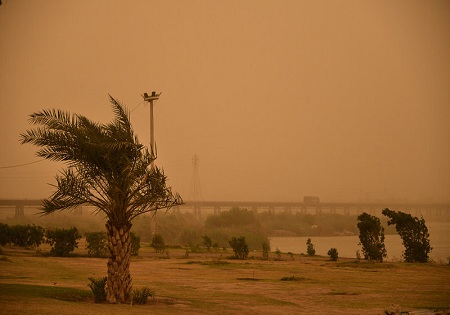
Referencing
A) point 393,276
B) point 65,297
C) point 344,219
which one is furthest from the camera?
point 344,219

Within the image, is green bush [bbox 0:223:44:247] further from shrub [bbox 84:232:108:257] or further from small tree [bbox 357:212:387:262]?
small tree [bbox 357:212:387:262]

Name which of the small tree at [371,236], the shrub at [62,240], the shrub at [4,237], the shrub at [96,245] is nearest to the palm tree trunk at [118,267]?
the shrub at [62,240]

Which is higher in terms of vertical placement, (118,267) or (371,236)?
(371,236)

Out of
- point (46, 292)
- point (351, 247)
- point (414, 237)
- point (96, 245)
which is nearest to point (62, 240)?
point (96, 245)

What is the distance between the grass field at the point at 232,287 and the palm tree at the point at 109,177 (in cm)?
182

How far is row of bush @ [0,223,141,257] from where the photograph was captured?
3675 centimetres

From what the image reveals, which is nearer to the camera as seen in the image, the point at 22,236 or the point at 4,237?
the point at 22,236

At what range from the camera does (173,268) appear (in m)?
31.6

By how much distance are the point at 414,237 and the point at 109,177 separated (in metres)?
28.8

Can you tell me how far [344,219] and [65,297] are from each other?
134 metres

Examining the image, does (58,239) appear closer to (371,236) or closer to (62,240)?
(62,240)

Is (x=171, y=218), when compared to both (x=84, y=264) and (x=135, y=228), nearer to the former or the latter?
(x=135, y=228)

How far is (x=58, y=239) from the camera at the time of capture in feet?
120

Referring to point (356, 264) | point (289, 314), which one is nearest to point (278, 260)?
point (356, 264)
